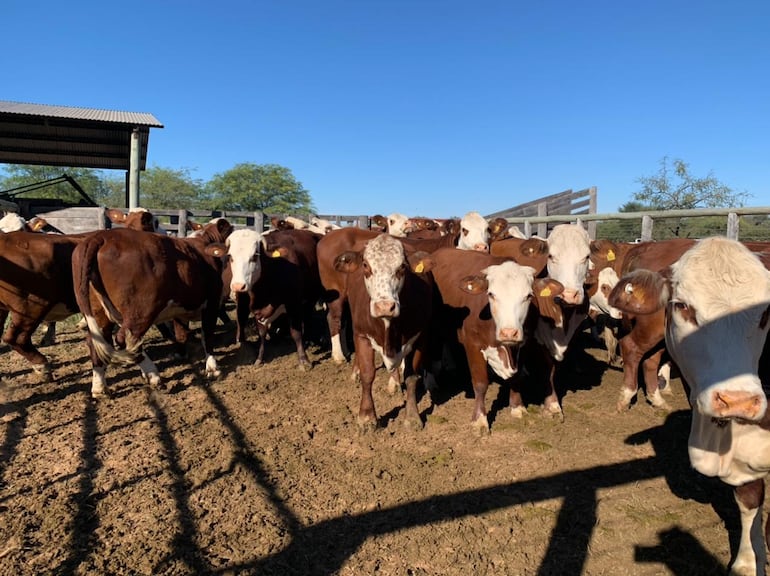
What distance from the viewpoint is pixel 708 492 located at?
3475 mm

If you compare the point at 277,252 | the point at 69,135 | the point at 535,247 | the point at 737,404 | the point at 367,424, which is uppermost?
the point at 69,135

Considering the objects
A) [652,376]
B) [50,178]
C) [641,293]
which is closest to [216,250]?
[641,293]

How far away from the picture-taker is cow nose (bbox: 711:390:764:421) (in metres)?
2.16

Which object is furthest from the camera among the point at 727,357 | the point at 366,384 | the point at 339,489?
the point at 366,384

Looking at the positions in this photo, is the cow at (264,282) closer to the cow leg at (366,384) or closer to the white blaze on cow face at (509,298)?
the cow leg at (366,384)

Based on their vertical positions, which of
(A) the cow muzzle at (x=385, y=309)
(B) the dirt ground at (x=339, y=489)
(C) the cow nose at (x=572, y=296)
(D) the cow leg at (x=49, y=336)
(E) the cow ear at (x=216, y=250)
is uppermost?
(E) the cow ear at (x=216, y=250)

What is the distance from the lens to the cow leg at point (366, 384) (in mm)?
4621

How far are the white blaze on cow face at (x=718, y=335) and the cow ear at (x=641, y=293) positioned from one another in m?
0.08

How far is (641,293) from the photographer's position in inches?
114

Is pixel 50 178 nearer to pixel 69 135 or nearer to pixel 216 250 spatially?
pixel 69 135

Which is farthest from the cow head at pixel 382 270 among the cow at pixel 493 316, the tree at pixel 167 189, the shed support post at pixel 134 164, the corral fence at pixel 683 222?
the tree at pixel 167 189

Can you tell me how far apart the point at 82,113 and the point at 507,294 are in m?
13.3

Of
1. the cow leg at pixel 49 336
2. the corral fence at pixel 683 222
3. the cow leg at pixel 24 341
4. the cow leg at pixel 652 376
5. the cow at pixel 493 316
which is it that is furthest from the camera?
the cow leg at pixel 49 336

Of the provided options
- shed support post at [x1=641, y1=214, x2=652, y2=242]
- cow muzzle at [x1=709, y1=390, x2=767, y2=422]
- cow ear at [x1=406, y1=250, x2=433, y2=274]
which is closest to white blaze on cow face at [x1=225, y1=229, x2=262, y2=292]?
cow ear at [x1=406, y1=250, x2=433, y2=274]
